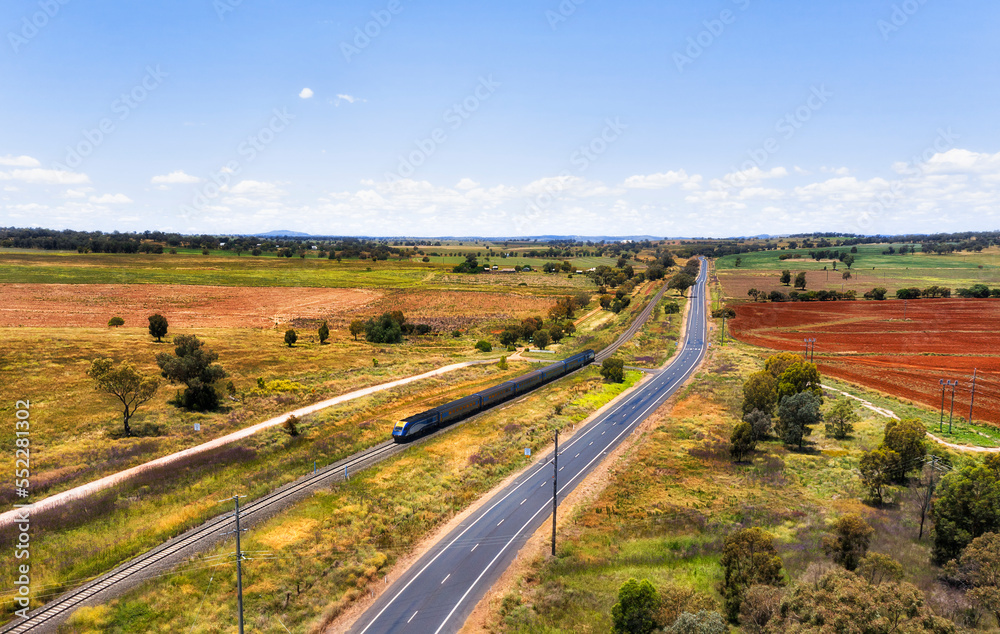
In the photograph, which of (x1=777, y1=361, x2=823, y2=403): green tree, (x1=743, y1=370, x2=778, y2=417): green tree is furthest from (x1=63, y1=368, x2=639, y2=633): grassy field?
(x1=777, y1=361, x2=823, y2=403): green tree

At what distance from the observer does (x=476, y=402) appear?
63281mm

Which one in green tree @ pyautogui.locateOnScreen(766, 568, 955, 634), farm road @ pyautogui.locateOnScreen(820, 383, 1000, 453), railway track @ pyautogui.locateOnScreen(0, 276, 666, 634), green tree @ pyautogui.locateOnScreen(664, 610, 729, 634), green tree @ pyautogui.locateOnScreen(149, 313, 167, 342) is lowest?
railway track @ pyautogui.locateOnScreen(0, 276, 666, 634)

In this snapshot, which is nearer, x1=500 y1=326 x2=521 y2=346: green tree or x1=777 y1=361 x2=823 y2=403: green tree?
x1=777 y1=361 x2=823 y2=403: green tree

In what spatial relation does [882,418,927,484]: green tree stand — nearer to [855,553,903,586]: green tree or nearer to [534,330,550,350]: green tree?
[855,553,903,586]: green tree

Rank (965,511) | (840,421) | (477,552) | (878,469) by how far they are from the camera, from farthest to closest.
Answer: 1. (840,421)
2. (878,469)
3. (477,552)
4. (965,511)

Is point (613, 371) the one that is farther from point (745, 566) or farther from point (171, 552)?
point (171, 552)

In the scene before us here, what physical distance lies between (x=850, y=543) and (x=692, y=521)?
395 inches

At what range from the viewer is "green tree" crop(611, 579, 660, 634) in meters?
25.0

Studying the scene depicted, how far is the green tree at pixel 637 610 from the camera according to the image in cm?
2503

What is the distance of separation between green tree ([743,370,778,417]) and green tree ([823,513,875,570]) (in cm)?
2958

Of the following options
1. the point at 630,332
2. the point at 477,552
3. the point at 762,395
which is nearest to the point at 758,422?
the point at 762,395

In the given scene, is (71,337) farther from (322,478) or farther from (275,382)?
(322,478)

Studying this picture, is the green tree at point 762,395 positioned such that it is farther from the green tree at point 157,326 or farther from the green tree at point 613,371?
the green tree at point 157,326

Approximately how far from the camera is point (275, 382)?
67.6 meters
